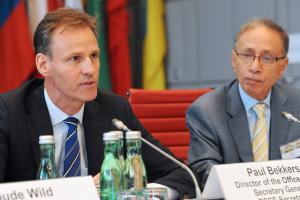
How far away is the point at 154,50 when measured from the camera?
21.0 ft

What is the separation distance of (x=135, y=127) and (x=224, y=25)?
11.8ft

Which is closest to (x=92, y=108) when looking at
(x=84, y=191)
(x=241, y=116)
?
(x=241, y=116)

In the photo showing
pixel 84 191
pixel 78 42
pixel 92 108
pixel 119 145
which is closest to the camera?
pixel 84 191

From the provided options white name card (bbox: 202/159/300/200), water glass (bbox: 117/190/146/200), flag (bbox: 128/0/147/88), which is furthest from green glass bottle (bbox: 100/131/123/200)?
flag (bbox: 128/0/147/88)

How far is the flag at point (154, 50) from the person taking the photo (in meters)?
6.37

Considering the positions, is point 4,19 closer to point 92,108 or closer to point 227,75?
point 227,75

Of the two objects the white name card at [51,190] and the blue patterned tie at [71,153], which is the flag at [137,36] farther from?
the white name card at [51,190]

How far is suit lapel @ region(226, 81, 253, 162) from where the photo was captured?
3.12 metres

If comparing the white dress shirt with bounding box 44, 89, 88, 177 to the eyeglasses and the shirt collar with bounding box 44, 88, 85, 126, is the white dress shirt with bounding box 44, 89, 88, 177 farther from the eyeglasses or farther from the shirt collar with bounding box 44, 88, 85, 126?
the eyeglasses

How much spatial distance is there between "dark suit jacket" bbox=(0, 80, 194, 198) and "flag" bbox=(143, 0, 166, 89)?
3.38m

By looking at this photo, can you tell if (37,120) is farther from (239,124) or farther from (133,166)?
(239,124)

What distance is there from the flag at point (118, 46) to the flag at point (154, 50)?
30 cm

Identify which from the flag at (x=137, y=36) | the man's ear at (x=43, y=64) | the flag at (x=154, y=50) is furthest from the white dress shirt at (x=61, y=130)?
the flag at (x=137, y=36)

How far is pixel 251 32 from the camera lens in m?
3.31
